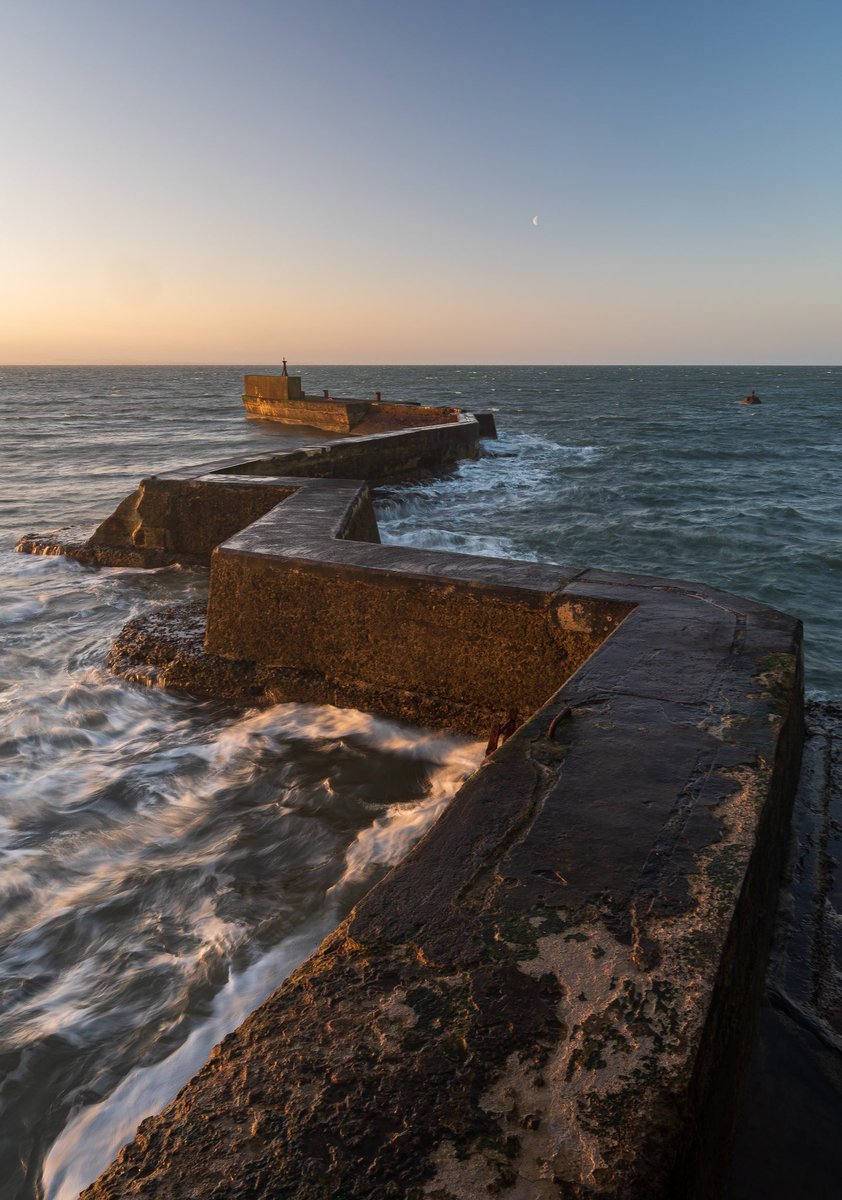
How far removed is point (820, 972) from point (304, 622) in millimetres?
2831

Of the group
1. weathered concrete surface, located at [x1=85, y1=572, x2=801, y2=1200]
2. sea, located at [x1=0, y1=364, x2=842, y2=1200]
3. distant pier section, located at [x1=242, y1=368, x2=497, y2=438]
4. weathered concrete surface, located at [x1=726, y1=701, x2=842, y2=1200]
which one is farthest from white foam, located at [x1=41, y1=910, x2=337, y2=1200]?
distant pier section, located at [x1=242, y1=368, x2=497, y2=438]

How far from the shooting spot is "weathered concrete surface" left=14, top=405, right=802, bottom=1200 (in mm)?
1069

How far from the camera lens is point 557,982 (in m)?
1.35

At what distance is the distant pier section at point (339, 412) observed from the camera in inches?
854

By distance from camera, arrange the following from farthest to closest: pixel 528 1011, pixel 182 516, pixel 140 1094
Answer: pixel 182 516
pixel 140 1094
pixel 528 1011

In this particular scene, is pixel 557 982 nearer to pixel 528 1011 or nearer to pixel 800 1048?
pixel 528 1011

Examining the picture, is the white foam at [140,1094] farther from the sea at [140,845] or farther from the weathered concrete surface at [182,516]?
the weathered concrete surface at [182,516]

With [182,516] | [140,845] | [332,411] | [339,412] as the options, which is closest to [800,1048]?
[140,845]

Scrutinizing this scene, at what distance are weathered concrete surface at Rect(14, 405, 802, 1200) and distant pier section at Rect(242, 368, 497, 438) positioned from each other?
1670 centimetres

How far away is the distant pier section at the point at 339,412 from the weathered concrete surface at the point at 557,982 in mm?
16702

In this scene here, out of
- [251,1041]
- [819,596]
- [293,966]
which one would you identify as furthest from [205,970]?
[819,596]

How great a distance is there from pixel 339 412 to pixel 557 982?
23.2 m

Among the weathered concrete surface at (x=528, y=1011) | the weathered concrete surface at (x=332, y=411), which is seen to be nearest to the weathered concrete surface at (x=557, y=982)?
the weathered concrete surface at (x=528, y=1011)

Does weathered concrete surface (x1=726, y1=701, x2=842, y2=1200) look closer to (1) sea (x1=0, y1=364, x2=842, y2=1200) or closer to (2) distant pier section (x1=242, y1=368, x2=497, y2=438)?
(1) sea (x1=0, y1=364, x2=842, y2=1200)
